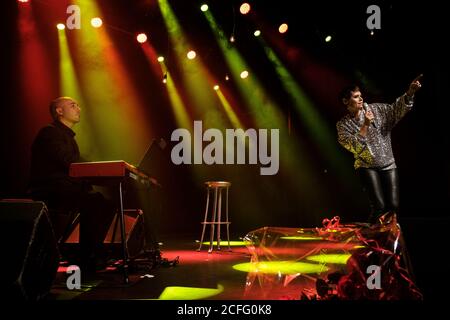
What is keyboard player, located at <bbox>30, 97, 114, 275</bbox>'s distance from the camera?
10.4 ft

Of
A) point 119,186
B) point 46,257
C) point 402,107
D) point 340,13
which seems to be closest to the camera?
point 46,257

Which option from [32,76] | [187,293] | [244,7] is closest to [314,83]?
[244,7]

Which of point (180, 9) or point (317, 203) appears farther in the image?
point (317, 203)

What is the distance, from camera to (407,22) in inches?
222

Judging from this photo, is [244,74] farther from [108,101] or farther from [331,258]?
[331,258]

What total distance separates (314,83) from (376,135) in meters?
4.35

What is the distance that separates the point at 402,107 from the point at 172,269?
94.2 inches

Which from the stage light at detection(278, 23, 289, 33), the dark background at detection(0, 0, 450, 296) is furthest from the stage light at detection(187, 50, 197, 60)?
the stage light at detection(278, 23, 289, 33)

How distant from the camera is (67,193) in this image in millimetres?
3229

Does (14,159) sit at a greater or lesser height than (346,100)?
lesser
